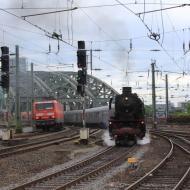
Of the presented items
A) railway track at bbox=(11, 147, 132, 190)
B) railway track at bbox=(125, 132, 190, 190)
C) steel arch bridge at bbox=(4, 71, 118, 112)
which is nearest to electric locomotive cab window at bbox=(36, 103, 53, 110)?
railway track at bbox=(11, 147, 132, 190)

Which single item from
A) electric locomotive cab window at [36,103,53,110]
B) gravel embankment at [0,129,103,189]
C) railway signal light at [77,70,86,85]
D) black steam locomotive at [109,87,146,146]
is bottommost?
gravel embankment at [0,129,103,189]

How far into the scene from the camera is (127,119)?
106ft

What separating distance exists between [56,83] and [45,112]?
92021 millimetres

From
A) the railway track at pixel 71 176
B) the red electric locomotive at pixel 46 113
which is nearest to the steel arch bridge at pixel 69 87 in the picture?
the red electric locomotive at pixel 46 113

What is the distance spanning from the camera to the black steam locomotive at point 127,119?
31984mm

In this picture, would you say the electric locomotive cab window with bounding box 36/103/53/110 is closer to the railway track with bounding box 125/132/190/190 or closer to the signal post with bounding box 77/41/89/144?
the signal post with bounding box 77/41/89/144

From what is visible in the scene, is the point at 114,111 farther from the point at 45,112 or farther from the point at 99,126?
the point at 99,126

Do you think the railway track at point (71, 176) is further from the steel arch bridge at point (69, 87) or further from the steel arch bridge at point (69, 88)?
the steel arch bridge at point (69, 87)

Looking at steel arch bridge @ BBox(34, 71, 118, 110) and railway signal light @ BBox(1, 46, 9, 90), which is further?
steel arch bridge @ BBox(34, 71, 118, 110)

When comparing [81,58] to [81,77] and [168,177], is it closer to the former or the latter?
[81,77]

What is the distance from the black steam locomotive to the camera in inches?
1259

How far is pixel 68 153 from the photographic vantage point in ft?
86.7

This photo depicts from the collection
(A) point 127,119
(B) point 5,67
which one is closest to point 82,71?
(A) point 127,119

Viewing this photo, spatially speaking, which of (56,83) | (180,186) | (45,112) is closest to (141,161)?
(180,186)
